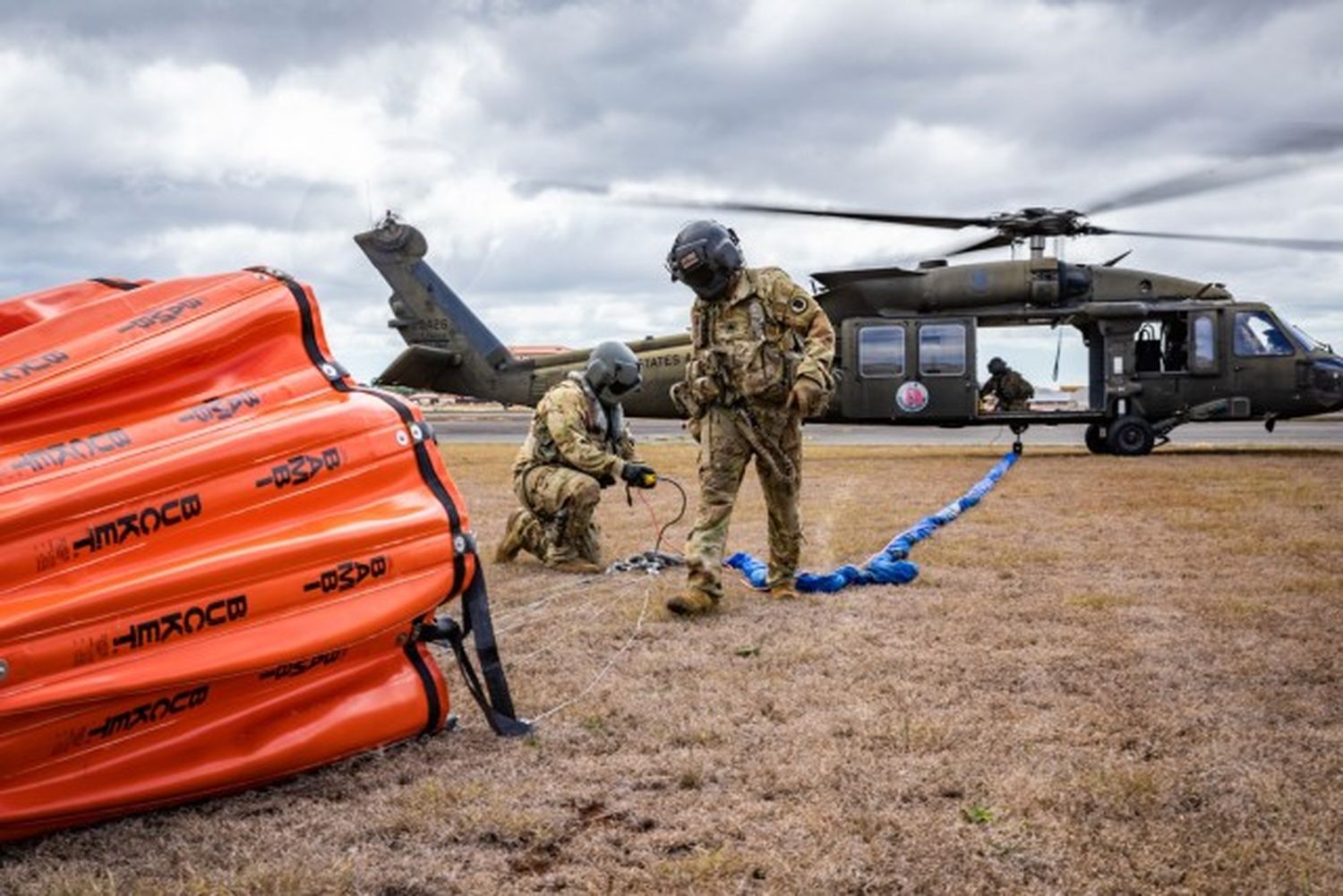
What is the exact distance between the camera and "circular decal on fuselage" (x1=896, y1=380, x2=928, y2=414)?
61.3ft

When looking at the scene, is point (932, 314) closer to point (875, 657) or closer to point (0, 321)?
point (875, 657)

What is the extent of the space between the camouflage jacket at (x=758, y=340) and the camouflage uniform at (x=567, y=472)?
1218 mm

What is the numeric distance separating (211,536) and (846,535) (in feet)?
22.9

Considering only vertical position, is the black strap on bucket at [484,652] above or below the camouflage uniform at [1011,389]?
below

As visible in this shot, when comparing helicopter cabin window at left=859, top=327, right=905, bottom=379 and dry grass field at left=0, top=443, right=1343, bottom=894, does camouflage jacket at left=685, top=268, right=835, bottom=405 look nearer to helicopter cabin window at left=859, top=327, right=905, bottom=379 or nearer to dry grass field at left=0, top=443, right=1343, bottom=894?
dry grass field at left=0, top=443, right=1343, bottom=894

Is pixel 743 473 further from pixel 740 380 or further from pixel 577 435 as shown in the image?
pixel 577 435

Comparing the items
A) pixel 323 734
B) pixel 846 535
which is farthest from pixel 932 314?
pixel 323 734

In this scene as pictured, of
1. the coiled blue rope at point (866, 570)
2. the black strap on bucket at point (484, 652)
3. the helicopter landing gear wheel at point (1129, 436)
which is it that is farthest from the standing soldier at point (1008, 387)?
the black strap on bucket at point (484, 652)

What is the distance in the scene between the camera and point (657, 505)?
42.2 ft

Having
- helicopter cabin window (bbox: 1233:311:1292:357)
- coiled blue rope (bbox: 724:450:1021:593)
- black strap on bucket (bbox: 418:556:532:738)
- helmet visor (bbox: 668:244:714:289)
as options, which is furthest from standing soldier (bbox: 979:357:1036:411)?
black strap on bucket (bbox: 418:556:532:738)

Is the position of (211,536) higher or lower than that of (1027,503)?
higher

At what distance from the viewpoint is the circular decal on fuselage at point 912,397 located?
18.7 metres

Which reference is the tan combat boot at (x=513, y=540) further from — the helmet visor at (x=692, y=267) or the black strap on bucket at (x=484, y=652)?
the black strap on bucket at (x=484, y=652)

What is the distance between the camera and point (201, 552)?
3518mm
